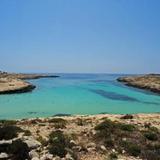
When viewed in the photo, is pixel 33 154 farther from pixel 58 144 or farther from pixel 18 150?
pixel 58 144

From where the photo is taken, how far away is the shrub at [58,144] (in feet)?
51.8

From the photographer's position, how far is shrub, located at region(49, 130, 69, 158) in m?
15.8

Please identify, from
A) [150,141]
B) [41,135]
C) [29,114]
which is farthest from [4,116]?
[150,141]

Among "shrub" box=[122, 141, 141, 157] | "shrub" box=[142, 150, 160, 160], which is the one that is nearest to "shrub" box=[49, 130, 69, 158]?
"shrub" box=[122, 141, 141, 157]

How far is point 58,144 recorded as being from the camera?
653 inches

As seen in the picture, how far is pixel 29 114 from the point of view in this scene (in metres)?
43.6

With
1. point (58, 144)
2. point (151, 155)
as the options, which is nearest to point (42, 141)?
point (58, 144)

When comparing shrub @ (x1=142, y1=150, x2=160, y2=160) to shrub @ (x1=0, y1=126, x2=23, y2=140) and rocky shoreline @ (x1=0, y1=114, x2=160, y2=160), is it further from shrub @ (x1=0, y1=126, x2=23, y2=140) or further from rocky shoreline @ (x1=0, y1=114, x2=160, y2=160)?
shrub @ (x1=0, y1=126, x2=23, y2=140)

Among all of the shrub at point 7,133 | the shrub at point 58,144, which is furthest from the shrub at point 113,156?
the shrub at point 7,133

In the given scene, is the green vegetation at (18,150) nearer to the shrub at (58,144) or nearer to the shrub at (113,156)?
the shrub at (58,144)

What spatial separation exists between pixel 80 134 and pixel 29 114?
24.5m

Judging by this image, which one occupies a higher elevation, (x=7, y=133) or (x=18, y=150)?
(x=7, y=133)

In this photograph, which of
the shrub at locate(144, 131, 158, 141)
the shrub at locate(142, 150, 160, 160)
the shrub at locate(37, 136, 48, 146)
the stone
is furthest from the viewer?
the shrub at locate(144, 131, 158, 141)

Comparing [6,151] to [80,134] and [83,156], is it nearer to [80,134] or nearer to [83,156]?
[83,156]
